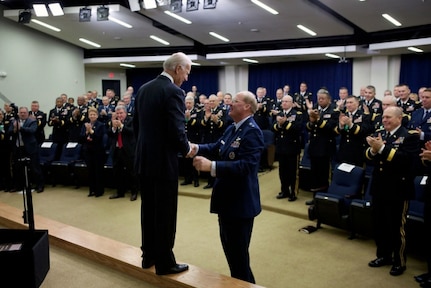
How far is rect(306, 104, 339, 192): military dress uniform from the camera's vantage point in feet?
17.8

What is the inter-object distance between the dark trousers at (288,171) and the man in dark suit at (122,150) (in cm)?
222

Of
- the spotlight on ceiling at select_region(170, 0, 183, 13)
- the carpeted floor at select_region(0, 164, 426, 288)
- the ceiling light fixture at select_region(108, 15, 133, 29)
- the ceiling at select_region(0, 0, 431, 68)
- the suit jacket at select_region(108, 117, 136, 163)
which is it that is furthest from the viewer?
the ceiling light fixture at select_region(108, 15, 133, 29)

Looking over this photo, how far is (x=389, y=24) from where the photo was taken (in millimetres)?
8797

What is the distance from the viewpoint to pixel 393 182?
3412mm

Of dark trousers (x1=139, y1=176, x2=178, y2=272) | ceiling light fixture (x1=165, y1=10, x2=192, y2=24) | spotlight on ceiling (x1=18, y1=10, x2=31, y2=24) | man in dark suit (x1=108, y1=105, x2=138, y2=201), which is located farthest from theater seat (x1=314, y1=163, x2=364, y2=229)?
spotlight on ceiling (x1=18, y1=10, x2=31, y2=24)

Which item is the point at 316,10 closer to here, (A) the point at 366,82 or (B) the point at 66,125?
(A) the point at 366,82

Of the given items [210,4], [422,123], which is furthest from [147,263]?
[210,4]

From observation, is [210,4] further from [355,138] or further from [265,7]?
[355,138]

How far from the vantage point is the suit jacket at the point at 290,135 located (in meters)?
5.70

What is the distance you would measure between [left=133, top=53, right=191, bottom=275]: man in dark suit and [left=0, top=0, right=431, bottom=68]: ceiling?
611 centimetres

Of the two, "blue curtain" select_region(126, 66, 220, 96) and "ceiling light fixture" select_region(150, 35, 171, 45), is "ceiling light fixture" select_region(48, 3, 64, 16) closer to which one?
"ceiling light fixture" select_region(150, 35, 171, 45)

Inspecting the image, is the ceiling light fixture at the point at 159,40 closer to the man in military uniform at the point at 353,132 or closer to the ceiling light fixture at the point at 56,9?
the ceiling light fixture at the point at 56,9

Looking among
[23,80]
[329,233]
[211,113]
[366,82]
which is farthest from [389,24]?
[23,80]

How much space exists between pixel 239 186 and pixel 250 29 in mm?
8168
